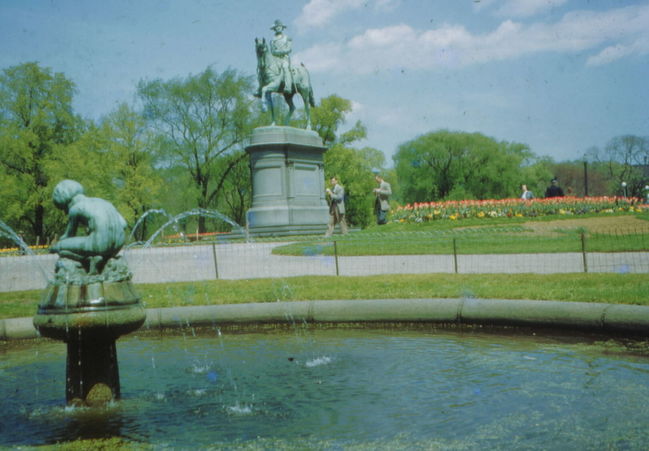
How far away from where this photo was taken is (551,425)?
4367mm

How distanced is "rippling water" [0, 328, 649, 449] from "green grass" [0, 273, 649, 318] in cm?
157

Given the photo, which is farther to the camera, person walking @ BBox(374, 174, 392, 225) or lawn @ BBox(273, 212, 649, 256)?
person walking @ BBox(374, 174, 392, 225)

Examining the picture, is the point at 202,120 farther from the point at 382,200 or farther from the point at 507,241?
the point at 507,241

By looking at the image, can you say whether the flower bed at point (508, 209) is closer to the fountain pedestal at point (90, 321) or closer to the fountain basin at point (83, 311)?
the fountain pedestal at point (90, 321)

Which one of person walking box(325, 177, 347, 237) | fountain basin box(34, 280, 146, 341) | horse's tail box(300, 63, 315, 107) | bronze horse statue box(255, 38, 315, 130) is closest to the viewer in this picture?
fountain basin box(34, 280, 146, 341)

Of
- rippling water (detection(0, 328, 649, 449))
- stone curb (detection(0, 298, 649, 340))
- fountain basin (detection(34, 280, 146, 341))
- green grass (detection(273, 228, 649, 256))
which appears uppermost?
fountain basin (detection(34, 280, 146, 341))

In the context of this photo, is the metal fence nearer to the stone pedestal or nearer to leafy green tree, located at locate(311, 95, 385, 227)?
the stone pedestal

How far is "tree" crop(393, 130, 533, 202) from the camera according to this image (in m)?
83.4

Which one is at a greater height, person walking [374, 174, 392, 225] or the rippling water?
person walking [374, 174, 392, 225]

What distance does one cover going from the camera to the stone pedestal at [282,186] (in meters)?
29.0

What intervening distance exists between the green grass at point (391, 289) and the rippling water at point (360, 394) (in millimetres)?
1572

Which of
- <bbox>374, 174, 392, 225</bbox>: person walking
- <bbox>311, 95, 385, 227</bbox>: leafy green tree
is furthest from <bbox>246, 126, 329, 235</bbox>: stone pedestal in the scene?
<bbox>311, 95, 385, 227</bbox>: leafy green tree

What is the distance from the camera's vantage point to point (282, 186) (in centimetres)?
2967

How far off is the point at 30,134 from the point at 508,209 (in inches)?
1246
